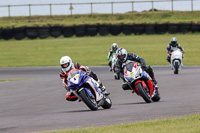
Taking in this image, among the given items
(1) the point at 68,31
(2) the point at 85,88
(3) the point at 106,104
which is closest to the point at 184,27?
(1) the point at 68,31

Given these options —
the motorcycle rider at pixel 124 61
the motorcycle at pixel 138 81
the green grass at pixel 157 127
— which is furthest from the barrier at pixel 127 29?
the green grass at pixel 157 127

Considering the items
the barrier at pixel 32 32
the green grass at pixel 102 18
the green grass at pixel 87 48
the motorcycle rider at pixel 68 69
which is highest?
the green grass at pixel 102 18

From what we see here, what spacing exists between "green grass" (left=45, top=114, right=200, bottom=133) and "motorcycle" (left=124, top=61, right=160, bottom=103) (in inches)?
127

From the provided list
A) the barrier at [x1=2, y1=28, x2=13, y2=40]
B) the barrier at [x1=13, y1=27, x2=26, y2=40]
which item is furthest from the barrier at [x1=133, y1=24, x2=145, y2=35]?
the barrier at [x1=2, y1=28, x2=13, y2=40]

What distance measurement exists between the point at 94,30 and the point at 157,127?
37.9m

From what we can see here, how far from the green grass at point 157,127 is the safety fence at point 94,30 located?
36.3 m

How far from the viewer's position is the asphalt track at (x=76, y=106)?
916 centimetres

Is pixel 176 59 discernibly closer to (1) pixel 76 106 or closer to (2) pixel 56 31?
(1) pixel 76 106

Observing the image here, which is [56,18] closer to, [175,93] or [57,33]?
[57,33]

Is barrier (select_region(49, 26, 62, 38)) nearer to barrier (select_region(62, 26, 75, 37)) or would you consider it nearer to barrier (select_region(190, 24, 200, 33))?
barrier (select_region(62, 26, 75, 37))

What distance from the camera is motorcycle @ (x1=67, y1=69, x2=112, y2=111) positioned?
10586 millimetres

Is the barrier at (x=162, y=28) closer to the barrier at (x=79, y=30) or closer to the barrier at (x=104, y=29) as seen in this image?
the barrier at (x=104, y=29)

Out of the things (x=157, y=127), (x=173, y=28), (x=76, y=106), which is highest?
(x=173, y=28)

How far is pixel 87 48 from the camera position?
43906 mm
